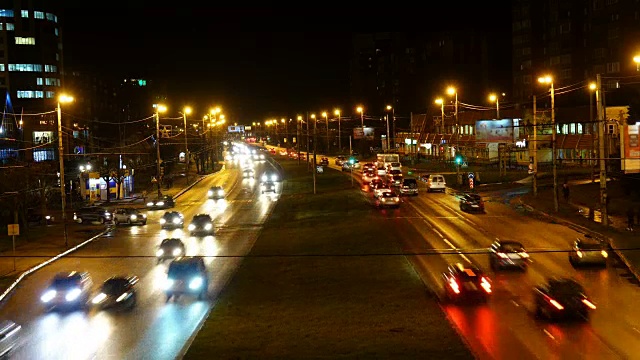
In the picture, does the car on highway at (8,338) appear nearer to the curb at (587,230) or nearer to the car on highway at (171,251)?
the car on highway at (171,251)

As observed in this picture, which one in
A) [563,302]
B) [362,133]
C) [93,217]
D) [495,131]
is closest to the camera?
[563,302]

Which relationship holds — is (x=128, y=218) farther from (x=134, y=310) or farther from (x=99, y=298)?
(x=134, y=310)

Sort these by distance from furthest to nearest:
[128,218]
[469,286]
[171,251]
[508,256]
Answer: [128,218], [171,251], [508,256], [469,286]

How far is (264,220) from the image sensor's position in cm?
5431

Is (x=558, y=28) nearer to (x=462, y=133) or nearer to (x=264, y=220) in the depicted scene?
(x=462, y=133)

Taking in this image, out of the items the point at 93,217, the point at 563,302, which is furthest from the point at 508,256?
the point at 93,217

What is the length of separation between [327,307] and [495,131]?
53909 mm

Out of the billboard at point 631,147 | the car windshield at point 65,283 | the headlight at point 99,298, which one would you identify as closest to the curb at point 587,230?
the billboard at point 631,147

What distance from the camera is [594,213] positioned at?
47.4 m

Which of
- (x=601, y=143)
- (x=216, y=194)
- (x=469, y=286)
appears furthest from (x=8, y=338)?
(x=216, y=194)

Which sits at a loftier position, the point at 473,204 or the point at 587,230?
the point at 473,204

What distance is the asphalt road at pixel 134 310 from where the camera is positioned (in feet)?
71.0

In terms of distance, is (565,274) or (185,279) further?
(565,274)

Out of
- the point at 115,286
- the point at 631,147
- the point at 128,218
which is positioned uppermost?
the point at 631,147
